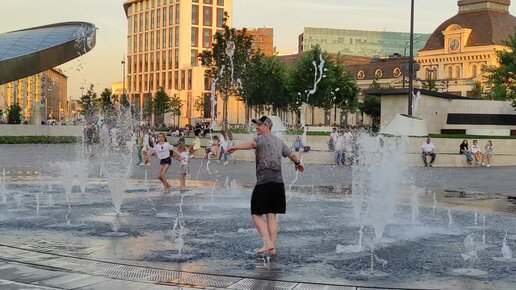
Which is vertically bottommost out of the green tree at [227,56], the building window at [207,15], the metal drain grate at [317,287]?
the metal drain grate at [317,287]

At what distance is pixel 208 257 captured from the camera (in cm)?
833

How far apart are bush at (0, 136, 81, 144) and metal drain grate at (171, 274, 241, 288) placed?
47.9 meters

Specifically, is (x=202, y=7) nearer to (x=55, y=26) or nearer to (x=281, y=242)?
(x=55, y=26)

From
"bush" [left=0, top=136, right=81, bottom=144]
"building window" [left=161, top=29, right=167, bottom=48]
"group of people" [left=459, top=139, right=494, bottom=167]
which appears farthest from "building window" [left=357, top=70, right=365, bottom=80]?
"group of people" [left=459, top=139, right=494, bottom=167]

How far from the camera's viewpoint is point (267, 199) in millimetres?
8438

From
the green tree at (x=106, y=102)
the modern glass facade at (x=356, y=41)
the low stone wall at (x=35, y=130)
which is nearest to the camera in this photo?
the low stone wall at (x=35, y=130)

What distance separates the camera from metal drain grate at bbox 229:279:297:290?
22.1ft

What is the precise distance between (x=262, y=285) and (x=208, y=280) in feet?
1.96

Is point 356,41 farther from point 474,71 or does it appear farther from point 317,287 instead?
point 317,287

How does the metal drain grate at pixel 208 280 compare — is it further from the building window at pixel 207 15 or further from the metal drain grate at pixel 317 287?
the building window at pixel 207 15

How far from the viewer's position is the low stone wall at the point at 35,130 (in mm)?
57469

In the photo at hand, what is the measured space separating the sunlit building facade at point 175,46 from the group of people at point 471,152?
92.0 meters

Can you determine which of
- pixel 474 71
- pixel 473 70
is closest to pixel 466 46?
pixel 473 70

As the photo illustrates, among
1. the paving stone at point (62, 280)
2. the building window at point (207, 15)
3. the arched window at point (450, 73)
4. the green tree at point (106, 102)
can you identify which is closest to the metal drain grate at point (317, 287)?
the paving stone at point (62, 280)
